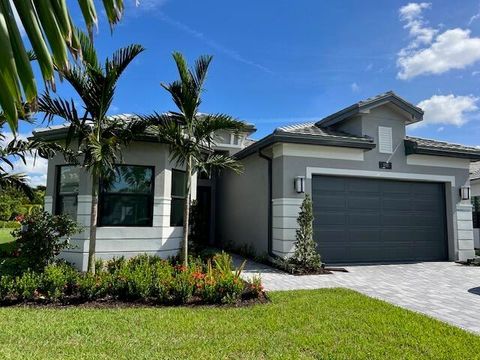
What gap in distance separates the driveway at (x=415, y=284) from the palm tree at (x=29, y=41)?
6.12 meters

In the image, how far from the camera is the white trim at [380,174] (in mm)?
10719

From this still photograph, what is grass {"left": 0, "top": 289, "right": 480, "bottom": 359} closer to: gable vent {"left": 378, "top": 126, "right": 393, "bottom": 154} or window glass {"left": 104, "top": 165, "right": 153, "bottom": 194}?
window glass {"left": 104, "top": 165, "right": 153, "bottom": 194}

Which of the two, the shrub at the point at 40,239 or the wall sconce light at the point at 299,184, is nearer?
the shrub at the point at 40,239

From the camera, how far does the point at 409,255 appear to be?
11.8 metres

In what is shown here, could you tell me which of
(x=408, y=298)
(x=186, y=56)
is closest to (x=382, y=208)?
(x=408, y=298)

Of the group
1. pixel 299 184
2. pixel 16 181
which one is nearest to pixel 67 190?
pixel 16 181

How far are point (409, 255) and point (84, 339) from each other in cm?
1060

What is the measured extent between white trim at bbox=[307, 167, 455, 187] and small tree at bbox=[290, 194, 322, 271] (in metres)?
1.20

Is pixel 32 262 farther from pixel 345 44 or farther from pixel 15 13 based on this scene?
pixel 345 44

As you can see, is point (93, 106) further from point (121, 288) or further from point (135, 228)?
point (121, 288)

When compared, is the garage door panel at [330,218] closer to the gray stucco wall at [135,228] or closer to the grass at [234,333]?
the gray stucco wall at [135,228]

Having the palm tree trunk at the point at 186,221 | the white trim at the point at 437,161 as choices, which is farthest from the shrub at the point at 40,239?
the white trim at the point at 437,161

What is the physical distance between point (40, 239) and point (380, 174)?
9.71 m

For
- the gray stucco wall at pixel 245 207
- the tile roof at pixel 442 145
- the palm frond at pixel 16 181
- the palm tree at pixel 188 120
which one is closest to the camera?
the palm tree at pixel 188 120
